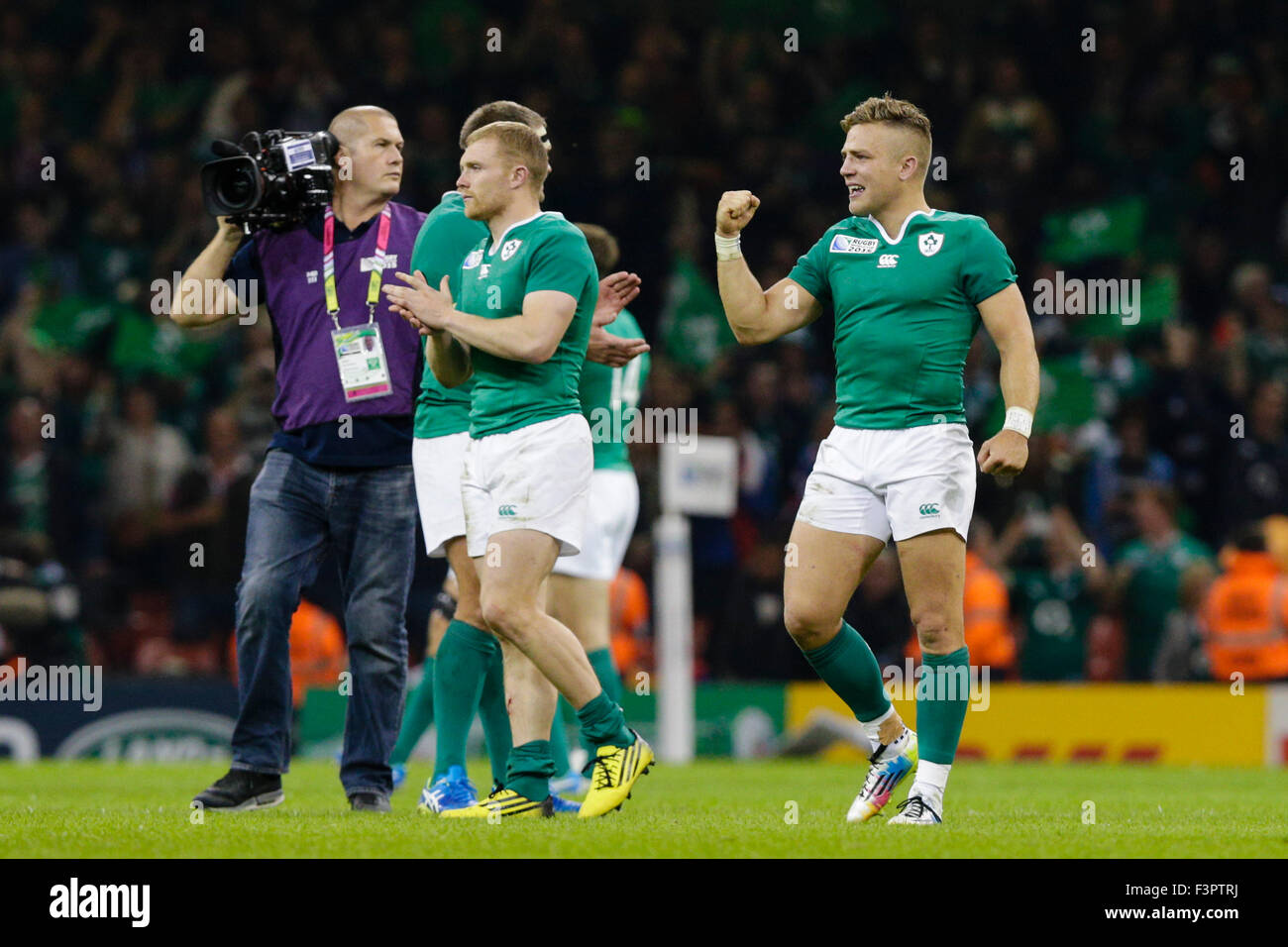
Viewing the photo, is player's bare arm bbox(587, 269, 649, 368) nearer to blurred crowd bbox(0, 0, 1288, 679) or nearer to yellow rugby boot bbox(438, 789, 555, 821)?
yellow rugby boot bbox(438, 789, 555, 821)

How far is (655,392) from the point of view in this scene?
1578cm

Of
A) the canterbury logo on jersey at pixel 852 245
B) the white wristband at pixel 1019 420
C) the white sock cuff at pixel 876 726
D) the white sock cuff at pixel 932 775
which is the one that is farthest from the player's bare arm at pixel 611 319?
the white sock cuff at pixel 932 775

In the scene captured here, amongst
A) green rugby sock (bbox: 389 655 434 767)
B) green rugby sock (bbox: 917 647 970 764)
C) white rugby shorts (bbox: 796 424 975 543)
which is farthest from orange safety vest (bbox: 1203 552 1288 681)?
green rugby sock (bbox: 917 647 970 764)

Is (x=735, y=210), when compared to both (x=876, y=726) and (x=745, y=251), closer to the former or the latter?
(x=876, y=726)

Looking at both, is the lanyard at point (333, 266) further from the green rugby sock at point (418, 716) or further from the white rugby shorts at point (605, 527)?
the green rugby sock at point (418, 716)

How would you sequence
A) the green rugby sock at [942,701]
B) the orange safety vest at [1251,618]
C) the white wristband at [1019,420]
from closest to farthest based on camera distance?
the white wristband at [1019,420] → the green rugby sock at [942,701] → the orange safety vest at [1251,618]

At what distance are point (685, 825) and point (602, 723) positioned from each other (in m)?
0.44

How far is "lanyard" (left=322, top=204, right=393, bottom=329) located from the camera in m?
7.45

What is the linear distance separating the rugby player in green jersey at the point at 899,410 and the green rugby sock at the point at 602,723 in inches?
27.1

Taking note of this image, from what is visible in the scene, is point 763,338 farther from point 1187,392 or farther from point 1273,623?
point 1187,392

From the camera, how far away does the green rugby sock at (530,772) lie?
22.1ft

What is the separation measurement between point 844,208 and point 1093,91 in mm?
2790

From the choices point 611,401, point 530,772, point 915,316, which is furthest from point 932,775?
point 611,401
